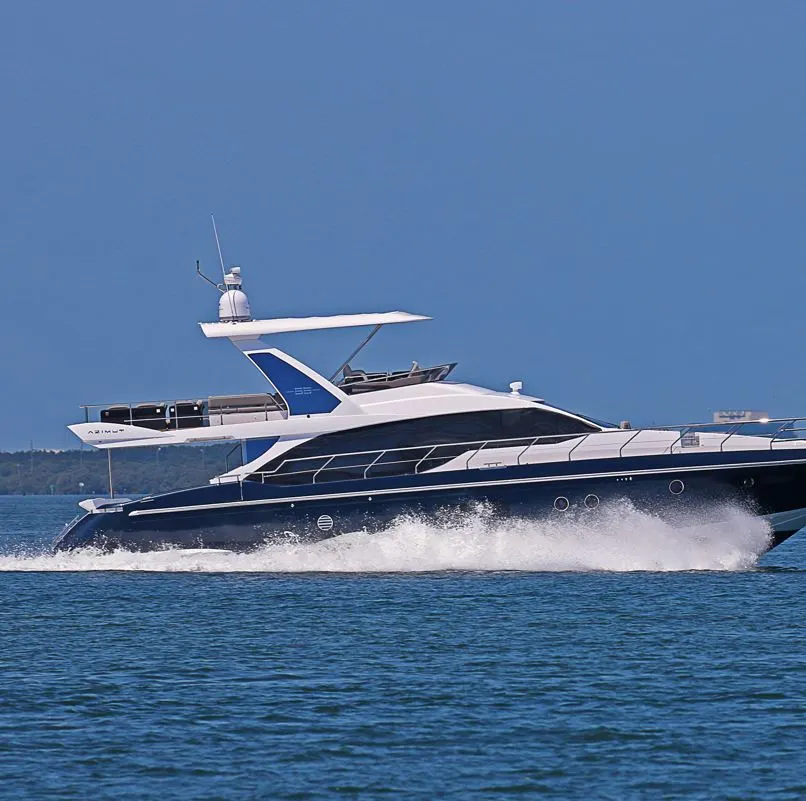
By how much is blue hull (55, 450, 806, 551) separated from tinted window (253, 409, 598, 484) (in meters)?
0.42

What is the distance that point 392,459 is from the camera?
23.8 m

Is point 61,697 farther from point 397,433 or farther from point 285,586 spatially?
point 397,433

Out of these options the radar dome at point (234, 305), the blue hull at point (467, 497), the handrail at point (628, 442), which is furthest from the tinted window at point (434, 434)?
A: the radar dome at point (234, 305)

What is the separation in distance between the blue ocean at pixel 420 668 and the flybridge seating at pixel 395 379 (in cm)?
264

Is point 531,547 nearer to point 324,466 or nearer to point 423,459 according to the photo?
point 423,459

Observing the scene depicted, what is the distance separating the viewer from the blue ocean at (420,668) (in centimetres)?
1156

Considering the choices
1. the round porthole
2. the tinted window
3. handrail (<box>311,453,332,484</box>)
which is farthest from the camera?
handrail (<box>311,453,332,484</box>)

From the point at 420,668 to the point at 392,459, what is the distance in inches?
325

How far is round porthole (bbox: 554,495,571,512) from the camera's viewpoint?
22.9 metres

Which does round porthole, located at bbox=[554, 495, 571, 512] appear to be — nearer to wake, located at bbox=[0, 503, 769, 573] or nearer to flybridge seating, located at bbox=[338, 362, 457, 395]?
wake, located at bbox=[0, 503, 769, 573]

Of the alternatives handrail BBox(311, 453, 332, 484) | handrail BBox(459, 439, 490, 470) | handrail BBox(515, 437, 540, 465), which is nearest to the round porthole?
handrail BBox(515, 437, 540, 465)

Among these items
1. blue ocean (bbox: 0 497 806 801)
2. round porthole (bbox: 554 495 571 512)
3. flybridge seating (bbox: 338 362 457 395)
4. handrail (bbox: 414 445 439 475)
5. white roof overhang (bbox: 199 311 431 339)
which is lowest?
blue ocean (bbox: 0 497 806 801)

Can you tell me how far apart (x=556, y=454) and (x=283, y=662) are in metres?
8.26

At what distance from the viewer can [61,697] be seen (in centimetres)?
1470
